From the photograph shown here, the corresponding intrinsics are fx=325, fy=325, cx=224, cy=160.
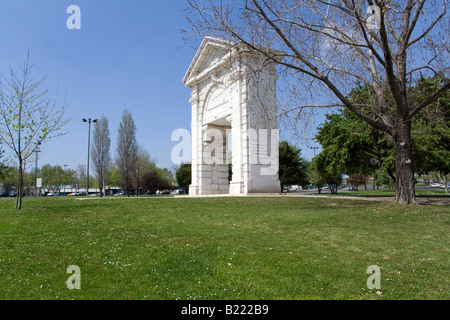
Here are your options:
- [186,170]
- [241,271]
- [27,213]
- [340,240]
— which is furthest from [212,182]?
[186,170]

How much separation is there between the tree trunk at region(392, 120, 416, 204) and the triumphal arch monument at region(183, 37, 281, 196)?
23.7 feet

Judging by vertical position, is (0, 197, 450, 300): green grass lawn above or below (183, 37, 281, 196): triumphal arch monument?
below

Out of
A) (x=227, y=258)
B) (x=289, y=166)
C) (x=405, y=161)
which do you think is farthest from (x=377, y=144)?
(x=227, y=258)

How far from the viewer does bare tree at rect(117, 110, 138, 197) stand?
50219 mm

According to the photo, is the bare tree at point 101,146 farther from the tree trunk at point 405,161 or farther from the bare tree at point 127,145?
the tree trunk at point 405,161

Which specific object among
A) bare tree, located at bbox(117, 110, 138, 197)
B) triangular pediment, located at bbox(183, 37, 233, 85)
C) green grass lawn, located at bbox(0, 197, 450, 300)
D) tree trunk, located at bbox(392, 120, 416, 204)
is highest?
triangular pediment, located at bbox(183, 37, 233, 85)

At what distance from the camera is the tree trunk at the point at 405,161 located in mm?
13055

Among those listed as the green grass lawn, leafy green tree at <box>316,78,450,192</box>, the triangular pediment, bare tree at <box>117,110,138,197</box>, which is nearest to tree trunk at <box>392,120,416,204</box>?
the green grass lawn

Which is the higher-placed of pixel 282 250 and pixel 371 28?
pixel 371 28

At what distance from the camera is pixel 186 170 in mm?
63562

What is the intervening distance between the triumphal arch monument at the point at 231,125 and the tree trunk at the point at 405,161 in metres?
7.23

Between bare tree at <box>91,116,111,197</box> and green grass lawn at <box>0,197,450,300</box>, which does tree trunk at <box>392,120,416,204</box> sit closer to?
green grass lawn at <box>0,197,450,300</box>
